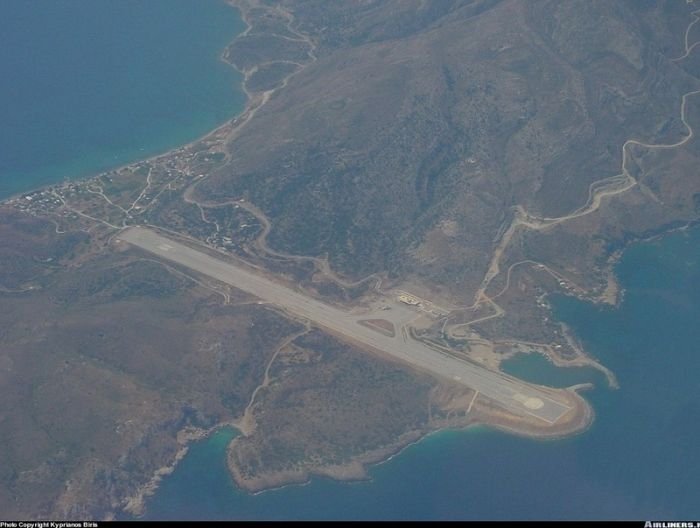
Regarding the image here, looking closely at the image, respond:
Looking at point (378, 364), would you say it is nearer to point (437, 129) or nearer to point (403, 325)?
point (403, 325)

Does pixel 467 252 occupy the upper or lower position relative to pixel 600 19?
lower

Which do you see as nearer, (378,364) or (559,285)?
(378,364)

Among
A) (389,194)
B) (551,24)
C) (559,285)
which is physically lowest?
(559,285)

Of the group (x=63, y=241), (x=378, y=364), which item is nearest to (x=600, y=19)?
(x=378, y=364)

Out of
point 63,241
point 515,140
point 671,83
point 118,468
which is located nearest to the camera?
point 118,468

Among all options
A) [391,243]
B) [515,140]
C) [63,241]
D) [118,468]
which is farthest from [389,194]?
[118,468]

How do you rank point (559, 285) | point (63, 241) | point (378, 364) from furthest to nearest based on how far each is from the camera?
point (63, 241) → point (559, 285) → point (378, 364)
